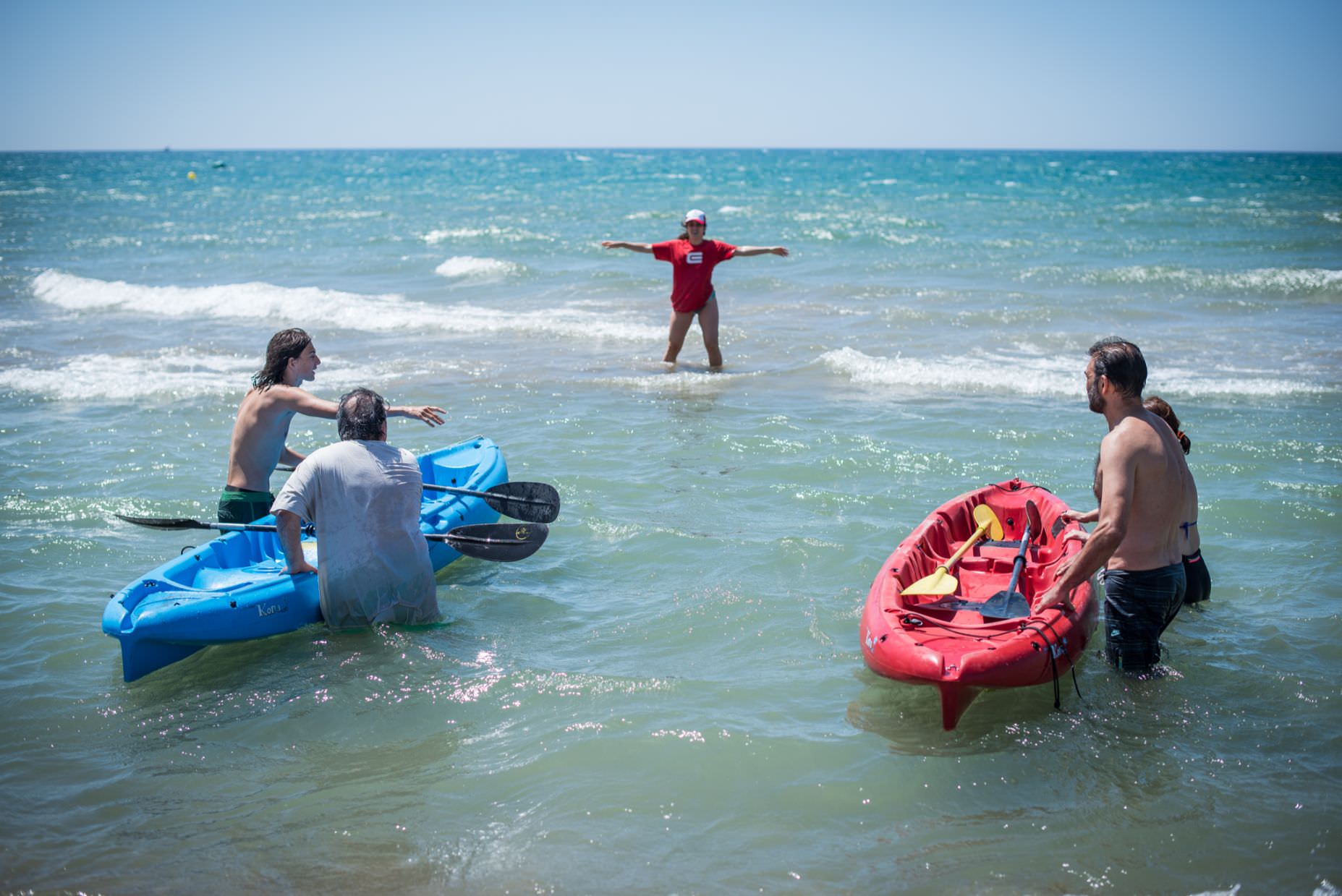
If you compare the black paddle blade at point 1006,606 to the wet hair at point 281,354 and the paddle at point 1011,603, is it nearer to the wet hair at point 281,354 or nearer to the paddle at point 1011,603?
the paddle at point 1011,603

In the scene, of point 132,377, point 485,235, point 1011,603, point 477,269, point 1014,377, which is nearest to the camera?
point 1011,603

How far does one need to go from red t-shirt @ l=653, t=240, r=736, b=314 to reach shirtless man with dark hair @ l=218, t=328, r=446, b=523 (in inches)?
222

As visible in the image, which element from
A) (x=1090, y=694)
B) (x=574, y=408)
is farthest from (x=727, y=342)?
(x=1090, y=694)

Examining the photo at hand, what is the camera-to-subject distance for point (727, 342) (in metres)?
13.9

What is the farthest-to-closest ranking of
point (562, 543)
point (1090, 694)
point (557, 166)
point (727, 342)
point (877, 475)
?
point (557, 166), point (727, 342), point (877, 475), point (562, 543), point (1090, 694)

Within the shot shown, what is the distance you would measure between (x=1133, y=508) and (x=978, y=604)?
1034 millimetres

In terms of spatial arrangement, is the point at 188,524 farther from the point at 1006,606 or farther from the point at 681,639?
the point at 1006,606

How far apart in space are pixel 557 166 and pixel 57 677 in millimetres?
80112

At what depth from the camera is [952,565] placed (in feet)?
18.9

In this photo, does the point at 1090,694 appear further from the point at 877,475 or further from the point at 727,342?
the point at 727,342

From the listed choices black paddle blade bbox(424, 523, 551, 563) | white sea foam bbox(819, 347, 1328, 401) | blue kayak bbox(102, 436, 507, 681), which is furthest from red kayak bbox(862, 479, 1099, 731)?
white sea foam bbox(819, 347, 1328, 401)

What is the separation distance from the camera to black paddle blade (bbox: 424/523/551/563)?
5.91 m

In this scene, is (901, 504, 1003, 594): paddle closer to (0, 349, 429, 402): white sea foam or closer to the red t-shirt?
the red t-shirt

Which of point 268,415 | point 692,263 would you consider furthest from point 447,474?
point 692,263
